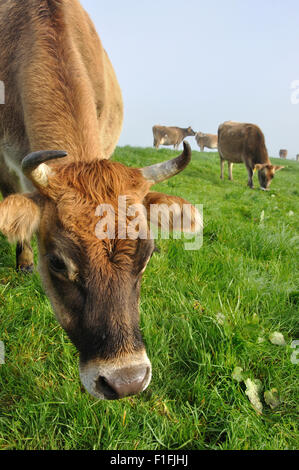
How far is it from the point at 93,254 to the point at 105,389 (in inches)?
27.1

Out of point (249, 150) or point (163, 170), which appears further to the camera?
point (249, 150)

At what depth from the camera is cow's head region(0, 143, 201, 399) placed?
5.40ft

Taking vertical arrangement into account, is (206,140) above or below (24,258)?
below

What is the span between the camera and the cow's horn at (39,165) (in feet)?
5.90

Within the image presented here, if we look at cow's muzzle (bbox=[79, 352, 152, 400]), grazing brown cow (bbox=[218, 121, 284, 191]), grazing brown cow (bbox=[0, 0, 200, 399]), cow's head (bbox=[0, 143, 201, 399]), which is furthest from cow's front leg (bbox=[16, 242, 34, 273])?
grazing brown cow (bbox=[218, 121, 284, 191])

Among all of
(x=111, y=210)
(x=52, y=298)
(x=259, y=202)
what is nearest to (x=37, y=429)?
(x=52, y=298)

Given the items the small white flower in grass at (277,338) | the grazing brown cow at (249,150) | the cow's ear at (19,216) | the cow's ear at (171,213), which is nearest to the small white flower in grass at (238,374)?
the small white flower in grass at (277,338)

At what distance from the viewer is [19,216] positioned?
1.95 m

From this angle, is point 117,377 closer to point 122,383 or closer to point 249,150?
point 122,383

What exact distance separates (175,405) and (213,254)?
7.06 feet

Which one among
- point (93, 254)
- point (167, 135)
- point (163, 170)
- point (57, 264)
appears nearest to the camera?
point (93, 254)

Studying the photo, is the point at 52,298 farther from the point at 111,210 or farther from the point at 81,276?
the point at 111,210

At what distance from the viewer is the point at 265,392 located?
2.00 m

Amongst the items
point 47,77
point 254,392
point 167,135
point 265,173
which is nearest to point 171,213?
point 254,392
